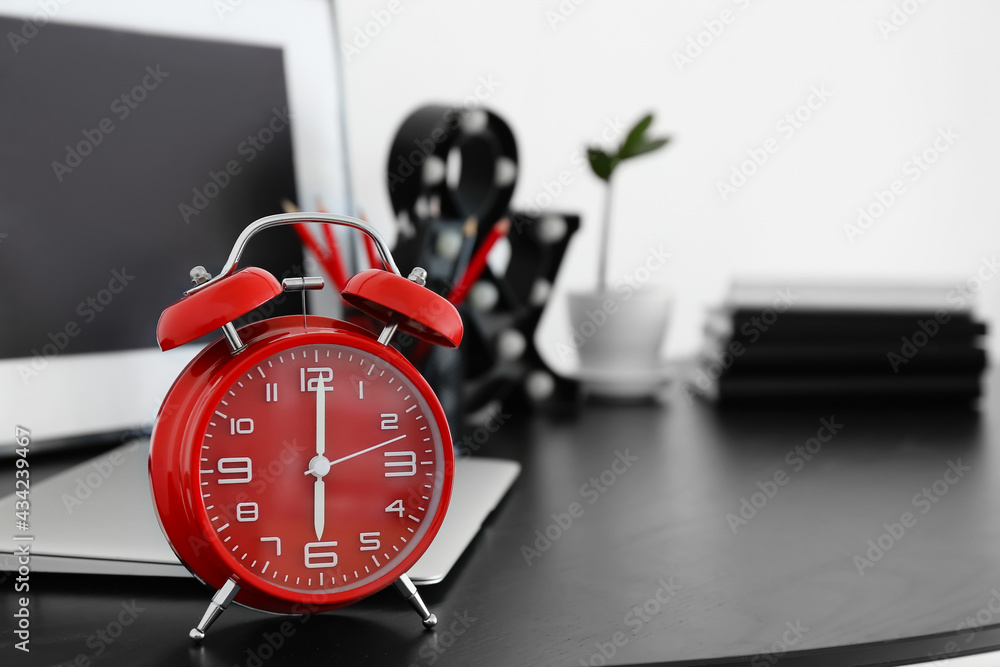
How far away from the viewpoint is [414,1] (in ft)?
4.64

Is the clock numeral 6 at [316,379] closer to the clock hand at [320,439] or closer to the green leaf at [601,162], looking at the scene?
the clock hand at [320,439]

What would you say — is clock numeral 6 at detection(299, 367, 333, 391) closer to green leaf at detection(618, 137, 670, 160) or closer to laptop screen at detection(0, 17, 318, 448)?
laptop screen at detection(0, 17, 318, 448)

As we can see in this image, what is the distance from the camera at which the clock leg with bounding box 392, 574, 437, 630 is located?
527 millimetres

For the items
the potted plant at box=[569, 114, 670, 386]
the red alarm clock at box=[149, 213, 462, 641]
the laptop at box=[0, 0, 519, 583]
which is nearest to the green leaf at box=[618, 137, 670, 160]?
the potted plant at box=[569, 114, 670, 386]

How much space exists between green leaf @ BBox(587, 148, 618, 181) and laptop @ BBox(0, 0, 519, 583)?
432mm

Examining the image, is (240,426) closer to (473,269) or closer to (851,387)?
(473,269)

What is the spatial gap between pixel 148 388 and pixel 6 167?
29 centimetres

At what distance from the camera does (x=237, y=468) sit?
0.51 m

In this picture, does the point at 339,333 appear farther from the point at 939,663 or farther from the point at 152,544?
the point at 939,663

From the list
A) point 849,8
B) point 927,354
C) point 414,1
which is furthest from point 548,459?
point 849,8

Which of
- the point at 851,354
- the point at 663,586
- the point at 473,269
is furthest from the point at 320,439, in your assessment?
the point at 851,354

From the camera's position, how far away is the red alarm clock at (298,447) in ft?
1.64

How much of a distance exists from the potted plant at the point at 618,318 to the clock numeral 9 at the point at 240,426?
85 cm

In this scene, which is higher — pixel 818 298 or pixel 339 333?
pixel 339 333
